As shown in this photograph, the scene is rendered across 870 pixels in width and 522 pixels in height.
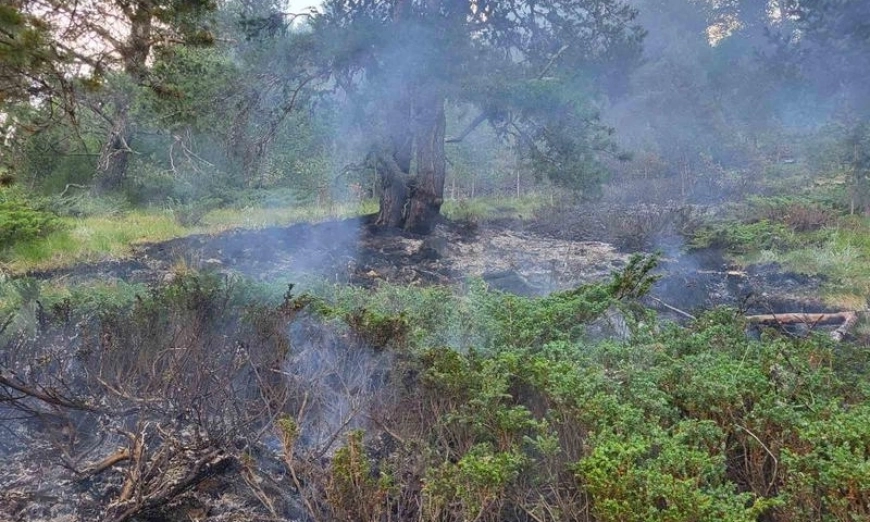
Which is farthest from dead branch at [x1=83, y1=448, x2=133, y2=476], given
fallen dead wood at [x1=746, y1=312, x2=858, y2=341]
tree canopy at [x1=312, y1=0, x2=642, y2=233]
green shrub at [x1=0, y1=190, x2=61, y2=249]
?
tree canopy at [x1=312, y1=0, x2=642, y2=233]

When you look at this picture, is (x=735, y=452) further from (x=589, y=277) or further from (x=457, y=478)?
(x=589, y=277)

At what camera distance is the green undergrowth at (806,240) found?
7.21 meters

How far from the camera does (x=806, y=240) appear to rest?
928 cm

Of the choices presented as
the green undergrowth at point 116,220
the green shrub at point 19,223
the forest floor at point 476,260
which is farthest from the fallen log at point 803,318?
the green shrub at point 19,223

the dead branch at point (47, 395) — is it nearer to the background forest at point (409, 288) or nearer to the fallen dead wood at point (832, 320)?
the background forest at point (409, 288)

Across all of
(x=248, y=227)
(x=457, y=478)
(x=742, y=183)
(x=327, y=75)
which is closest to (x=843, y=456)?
(x=457, y=478)

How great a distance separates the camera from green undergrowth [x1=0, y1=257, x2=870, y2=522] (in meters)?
1.67

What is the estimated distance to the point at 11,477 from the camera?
96.8 inches

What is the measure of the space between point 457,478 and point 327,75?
8.12 meters

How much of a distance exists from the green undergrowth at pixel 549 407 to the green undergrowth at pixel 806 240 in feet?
15.5

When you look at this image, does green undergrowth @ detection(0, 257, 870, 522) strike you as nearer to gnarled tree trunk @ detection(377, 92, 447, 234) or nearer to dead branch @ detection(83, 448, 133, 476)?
dead branch @ detection(83, 448, 133, 476)

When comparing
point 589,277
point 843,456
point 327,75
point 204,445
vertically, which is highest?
point 327,75

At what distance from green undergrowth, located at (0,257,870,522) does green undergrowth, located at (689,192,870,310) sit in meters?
4.73

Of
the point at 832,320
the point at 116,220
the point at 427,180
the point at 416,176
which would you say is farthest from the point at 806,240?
the point at 116,220
